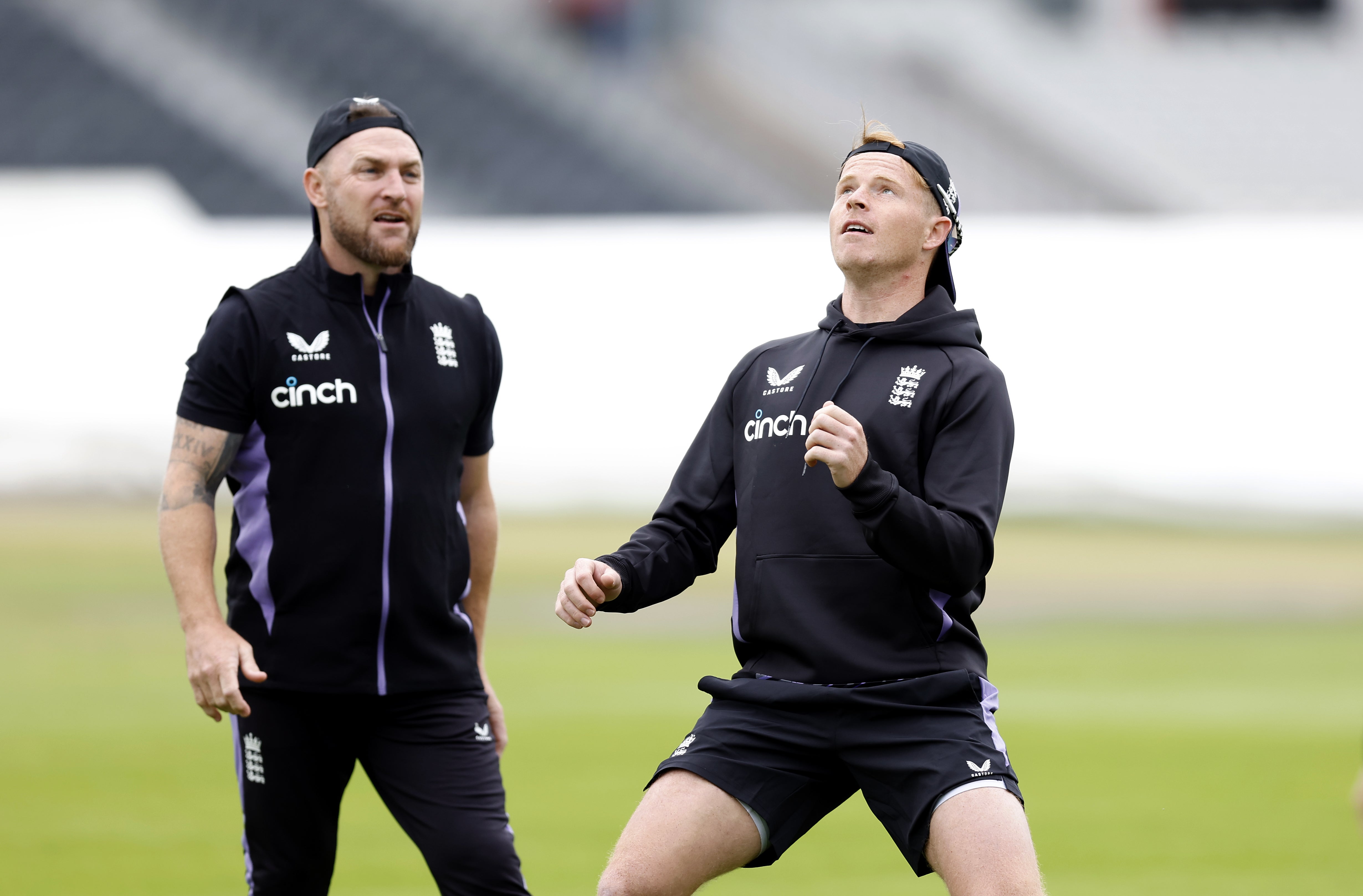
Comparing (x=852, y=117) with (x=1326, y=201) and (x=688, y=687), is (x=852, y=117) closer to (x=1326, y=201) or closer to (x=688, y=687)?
(x=1326, y=201)

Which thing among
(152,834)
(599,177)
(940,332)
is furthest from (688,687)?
(599,177)

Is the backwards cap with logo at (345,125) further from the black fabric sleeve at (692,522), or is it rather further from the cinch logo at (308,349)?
the black fabric sleeve at (692,522)

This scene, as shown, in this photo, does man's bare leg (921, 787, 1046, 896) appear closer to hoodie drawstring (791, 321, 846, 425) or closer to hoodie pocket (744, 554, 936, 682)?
hoodie pocket (744, 554, 936, 682)

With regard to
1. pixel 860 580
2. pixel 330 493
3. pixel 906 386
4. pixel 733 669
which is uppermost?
pixel 906 386

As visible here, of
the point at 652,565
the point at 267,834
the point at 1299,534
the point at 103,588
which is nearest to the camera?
the point at 652,565

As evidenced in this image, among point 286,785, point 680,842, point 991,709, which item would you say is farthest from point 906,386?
point 286,785

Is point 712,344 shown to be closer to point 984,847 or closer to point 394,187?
point 394,187

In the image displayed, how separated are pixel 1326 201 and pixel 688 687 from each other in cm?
1576

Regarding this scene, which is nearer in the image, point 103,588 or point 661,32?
point 103,588

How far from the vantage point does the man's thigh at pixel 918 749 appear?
3229mm

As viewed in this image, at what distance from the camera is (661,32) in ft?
79.5

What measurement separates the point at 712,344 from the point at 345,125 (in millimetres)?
11679

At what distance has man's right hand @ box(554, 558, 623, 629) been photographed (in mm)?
3332

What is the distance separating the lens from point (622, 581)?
343 cm
